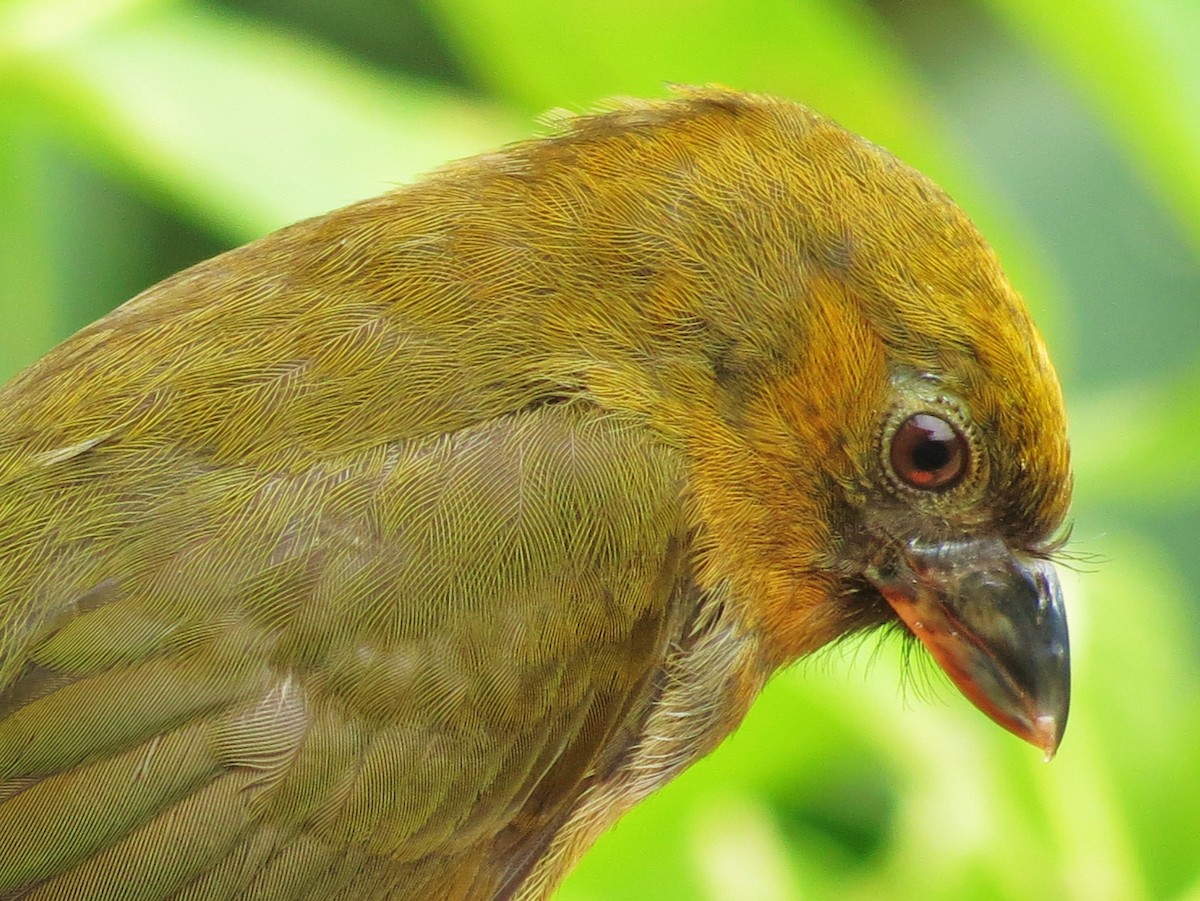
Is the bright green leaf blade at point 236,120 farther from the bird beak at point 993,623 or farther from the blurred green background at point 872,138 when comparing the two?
the bird beak at point 993,623

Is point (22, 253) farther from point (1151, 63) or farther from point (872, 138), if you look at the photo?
point (1151, 63)

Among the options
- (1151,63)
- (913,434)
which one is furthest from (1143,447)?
(913,434)

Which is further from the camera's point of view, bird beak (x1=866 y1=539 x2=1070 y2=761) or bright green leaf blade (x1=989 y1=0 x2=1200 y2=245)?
bright green leaf blade (x1=989 y1=0 x2=1200 y2=245)

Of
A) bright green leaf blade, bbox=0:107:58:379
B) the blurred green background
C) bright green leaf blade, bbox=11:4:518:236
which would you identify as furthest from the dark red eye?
bright green leaf blade, bbox=0:107:58:379

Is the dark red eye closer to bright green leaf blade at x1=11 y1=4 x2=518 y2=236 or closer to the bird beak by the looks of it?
the bird beak

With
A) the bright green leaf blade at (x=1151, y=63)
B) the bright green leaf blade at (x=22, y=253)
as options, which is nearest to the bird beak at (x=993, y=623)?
the bright green leaf blade at (x=1151, y=63)

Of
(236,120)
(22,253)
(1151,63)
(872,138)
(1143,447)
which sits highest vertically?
(1151,63)
